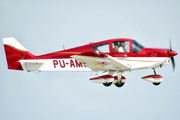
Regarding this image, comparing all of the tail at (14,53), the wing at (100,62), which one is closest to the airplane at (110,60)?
the wing at (100,62)

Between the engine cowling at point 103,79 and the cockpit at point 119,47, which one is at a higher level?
the cockpit at point 119,47

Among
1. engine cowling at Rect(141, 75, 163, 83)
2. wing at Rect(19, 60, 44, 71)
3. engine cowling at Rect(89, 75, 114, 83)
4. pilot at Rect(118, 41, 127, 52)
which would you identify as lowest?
engine cowling at Rect(141, 75, 163, 83)

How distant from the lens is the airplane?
13406 millimetres

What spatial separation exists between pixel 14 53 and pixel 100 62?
5.04 meters

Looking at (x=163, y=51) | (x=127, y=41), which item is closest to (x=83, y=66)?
(x=127, y=41)

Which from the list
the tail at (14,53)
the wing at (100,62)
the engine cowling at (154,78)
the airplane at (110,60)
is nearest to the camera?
the wing at (100,62)

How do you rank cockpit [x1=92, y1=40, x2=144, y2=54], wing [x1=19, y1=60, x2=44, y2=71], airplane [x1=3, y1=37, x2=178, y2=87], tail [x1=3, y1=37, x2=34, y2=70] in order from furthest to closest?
tail [x1=3, y1=37, x2=34, y2=70] → wing [x1=19, y1=60, x2=44, y2=71] → cockpit [x1=92, y1=40, x2=144, y2=54] → airplane [x1=3, y1=37, x2=178, y2=87]

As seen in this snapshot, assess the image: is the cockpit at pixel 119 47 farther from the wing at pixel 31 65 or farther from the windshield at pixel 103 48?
the wing at pixel 31 65

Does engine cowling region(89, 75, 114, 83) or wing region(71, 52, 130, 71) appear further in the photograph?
engine cowling region(89, 75, 114, 83)

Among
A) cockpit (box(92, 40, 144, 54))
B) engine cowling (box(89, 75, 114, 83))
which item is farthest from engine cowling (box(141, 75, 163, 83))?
engine cowling (box(89, 75, 114, 83))

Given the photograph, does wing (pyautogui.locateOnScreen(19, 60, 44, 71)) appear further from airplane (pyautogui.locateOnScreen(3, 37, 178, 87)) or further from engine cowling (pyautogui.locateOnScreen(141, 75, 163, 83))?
engine cowling (pyautogui.locateOnScreen(141, 75, 163, 83))

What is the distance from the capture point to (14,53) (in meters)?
15.4

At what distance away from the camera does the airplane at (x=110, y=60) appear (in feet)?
44.0

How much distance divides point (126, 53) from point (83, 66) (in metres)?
2.27
